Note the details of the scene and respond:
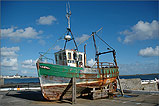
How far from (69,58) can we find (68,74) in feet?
6.82

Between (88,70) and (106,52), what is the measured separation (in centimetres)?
553

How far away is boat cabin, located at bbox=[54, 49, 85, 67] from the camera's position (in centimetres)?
1405

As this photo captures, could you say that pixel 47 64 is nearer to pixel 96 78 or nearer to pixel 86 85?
pixel 86 85

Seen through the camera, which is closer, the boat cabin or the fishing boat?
the fishing boat

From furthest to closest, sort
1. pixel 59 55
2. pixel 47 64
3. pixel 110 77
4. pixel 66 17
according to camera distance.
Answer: pixel 110 77, pixel 66 17, pixel 59 55, pixel 47 64

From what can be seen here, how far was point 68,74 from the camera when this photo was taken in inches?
495

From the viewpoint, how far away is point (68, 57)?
555 inches

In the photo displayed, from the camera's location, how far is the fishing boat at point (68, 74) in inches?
472

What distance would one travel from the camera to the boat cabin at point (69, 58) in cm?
1405

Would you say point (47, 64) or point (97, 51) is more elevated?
point (97, 51)

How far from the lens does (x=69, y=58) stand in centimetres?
1411

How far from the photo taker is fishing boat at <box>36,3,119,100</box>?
11977mm

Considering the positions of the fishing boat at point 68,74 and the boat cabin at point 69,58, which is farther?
the boat cabin at point 69,58

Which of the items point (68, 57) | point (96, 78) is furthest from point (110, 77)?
point (68, 57)
